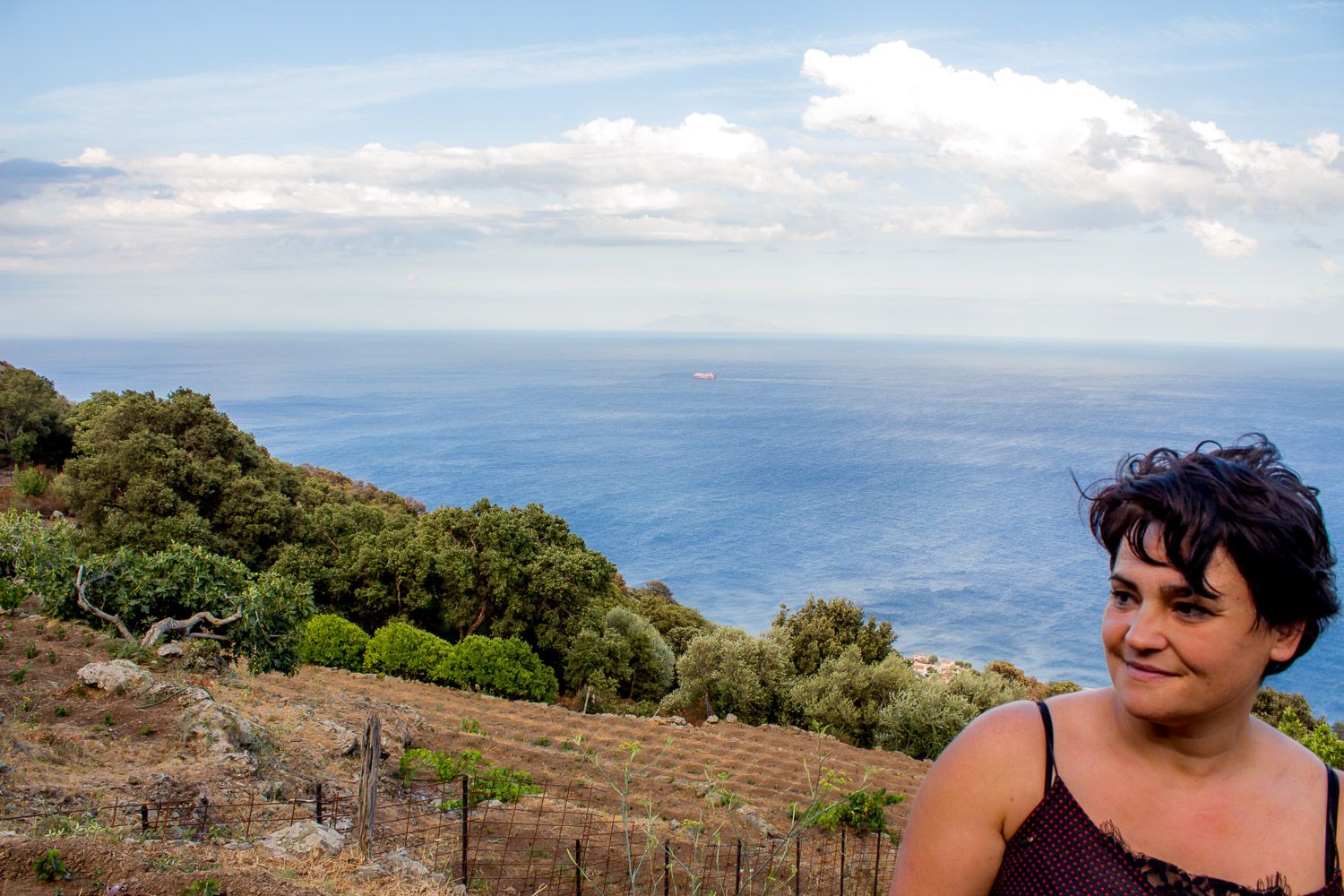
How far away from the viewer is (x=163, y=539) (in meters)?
21.2

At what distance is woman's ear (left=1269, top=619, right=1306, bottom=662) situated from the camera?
5.33 ft

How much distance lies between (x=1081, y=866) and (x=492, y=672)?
63.9 feet

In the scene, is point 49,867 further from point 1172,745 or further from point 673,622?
point 673,622

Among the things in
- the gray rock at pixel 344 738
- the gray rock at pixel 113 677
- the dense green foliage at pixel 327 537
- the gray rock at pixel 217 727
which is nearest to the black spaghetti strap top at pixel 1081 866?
the gray rock at pixel 217 727

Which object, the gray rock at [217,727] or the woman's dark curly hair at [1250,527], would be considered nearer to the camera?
the woman's dark curly hair at [1250,527]

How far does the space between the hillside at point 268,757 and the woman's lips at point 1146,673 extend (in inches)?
126

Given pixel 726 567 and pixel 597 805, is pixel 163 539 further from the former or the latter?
pixel 726 567

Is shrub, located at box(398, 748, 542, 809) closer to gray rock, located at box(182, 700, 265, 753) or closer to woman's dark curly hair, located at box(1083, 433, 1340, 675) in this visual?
gray rock, located at box(182, 700, 265, 753)

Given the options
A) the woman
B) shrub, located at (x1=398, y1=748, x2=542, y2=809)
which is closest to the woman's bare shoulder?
the woman

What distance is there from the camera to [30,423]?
111 feet

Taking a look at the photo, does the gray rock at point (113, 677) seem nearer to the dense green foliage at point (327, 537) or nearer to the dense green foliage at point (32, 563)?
the dense green foliage at point (32, 563)

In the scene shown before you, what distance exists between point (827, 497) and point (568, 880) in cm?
6956

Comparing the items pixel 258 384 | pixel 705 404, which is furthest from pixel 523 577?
pixel 258 384

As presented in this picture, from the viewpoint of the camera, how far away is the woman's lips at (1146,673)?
5.15 ft
